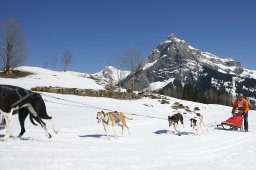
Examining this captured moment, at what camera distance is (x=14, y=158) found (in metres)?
7.89

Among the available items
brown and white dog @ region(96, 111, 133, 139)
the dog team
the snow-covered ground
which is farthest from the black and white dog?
brown and white dog @ region(96, 111, 133, 139)

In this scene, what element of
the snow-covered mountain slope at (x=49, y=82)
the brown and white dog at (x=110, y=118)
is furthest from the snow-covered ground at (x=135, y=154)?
the snow-covered mountain slope at (x=49, y=82)

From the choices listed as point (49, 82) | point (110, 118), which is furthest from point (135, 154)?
point (49, 82)

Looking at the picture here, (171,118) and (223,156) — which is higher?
(171,118)

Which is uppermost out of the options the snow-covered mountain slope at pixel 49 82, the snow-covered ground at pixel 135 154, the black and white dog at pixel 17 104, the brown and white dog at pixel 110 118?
the snow-covered mountain slope at pixel 49 82

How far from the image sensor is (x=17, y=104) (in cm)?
1052

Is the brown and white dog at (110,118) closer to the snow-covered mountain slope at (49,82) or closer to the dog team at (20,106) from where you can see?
the dog team at (20,106)

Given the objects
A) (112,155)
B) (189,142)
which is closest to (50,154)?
(112,155)

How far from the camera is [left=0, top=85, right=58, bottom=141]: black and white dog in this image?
10172 millimetres

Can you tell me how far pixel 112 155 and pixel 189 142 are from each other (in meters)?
4.63

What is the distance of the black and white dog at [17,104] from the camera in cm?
1017

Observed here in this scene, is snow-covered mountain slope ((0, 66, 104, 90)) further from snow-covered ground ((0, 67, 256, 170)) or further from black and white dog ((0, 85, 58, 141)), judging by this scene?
snow-covered ground ((0, 67, 256, 170))

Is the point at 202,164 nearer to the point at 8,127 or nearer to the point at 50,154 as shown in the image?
the point at 50,154

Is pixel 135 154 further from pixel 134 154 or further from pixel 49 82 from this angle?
pixel 49 82
